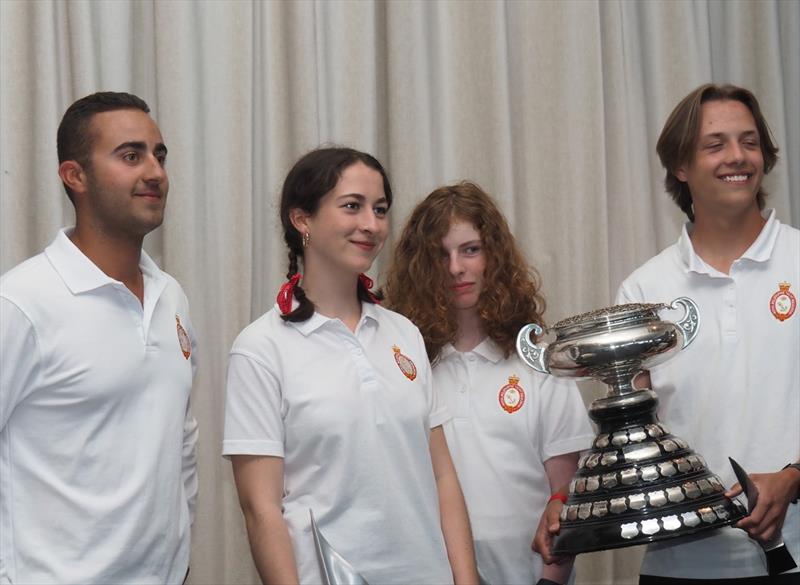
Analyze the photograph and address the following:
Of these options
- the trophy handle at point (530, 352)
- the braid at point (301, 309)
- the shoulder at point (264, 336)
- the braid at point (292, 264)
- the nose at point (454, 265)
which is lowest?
the trophy handle at point (530, 352)

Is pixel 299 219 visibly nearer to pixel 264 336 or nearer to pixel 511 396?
pixel 264 336

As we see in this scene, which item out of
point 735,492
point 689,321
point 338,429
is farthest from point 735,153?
point 338,429

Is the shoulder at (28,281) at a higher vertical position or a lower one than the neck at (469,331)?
higher

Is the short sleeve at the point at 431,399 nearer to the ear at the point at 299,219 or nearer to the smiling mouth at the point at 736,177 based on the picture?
the ear at the point at 299,219

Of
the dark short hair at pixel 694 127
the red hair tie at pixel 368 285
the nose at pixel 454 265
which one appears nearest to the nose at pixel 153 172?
the red hair tie at pixel 368 285

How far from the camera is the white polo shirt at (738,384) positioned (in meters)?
2.09

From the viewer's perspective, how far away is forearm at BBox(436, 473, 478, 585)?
200cm

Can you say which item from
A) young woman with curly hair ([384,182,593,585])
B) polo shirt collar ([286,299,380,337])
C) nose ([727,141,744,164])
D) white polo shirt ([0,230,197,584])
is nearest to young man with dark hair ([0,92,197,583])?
white polo shirt ([0,230,197,584])

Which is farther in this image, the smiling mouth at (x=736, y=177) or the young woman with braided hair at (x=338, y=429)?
the smiling mouth at (x=736, y=177)

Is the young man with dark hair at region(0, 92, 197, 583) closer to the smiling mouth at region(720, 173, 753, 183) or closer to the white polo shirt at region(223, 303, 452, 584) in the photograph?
the white polo shirt at region(223, 303, 452, 584)

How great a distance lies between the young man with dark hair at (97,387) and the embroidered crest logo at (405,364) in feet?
1.31

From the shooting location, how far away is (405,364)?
2.05m

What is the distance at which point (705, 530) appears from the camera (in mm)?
1753

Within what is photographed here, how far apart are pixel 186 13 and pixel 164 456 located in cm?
135
